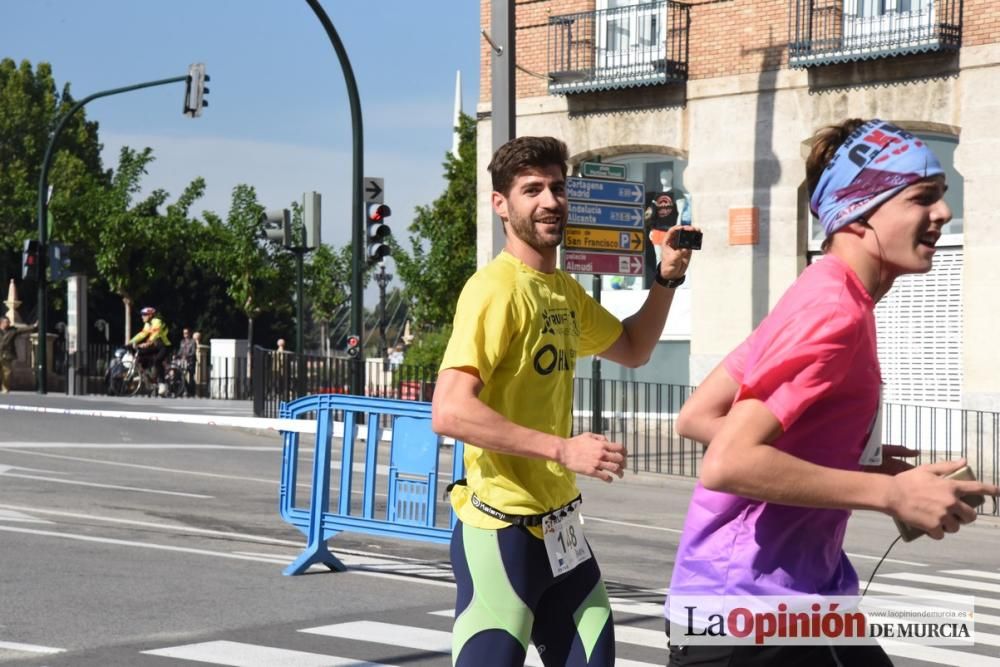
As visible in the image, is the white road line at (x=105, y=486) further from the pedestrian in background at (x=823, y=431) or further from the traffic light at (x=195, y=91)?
the traffic light at (x=195, y=91)

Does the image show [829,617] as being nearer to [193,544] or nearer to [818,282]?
[818,282]

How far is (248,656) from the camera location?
721 centimetres

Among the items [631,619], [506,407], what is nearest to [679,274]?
Answer: [506,407]

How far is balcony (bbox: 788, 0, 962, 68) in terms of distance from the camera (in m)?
21.7

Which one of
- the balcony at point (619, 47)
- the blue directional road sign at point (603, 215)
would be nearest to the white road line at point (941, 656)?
the blue directional road sign at point (603, 215)

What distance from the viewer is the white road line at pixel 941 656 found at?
7.57 meters

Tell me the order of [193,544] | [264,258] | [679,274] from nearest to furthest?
[679,274], [193,544], [264,258]

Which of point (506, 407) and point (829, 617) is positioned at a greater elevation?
point (506, 407)

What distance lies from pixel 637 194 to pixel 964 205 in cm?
460

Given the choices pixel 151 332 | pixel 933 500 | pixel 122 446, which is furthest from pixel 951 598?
pixel 151 332

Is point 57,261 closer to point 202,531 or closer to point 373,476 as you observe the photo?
point 202,531

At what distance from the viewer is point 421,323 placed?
177ft

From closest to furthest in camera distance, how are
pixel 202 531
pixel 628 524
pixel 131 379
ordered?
1. pixel 202 531
2. pixel 628 524
3. pixel 131 379

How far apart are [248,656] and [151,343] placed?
30010 millimetres
